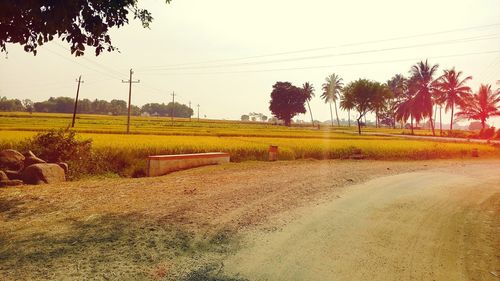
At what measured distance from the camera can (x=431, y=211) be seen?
794cm

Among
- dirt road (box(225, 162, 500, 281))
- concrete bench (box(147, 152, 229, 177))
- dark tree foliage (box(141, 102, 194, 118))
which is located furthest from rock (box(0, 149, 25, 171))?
dark tree foliage (box(141, 102, 194, 118))

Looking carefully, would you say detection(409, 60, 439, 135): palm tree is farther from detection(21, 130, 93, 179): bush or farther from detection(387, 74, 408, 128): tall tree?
detection(21, 130, 93, 179): bush

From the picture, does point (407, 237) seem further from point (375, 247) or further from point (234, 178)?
point (234, 178)

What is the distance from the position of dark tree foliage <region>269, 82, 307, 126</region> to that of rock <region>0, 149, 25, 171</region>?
3662 inches

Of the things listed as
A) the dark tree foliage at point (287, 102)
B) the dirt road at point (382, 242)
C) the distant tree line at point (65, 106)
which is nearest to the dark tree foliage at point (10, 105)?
the distant tree line at point (65, 106)

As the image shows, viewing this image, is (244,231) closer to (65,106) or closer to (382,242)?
(382,242)

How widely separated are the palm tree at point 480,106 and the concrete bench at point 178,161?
59970 millimetres

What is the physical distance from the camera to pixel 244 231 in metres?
5.99

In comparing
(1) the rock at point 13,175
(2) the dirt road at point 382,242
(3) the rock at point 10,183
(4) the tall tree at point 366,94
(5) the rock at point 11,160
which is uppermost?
(4) the tall tree at point 366,94

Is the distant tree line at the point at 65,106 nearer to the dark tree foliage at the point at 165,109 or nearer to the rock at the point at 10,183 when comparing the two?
the dark tree foliage at the point at 165,109

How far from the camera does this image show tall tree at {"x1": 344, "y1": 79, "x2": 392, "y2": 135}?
48625 mm

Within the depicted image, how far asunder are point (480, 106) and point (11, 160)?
7107 centimetres

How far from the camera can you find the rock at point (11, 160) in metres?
10.8

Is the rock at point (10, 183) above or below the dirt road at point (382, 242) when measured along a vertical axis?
above
